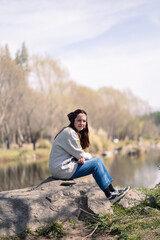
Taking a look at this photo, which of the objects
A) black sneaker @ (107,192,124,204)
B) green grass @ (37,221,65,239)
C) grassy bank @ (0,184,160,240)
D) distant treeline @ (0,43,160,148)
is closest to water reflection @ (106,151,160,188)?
black sneaker @ (107,192,124,204)

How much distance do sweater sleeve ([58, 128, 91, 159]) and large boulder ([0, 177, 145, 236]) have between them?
18.7 inches

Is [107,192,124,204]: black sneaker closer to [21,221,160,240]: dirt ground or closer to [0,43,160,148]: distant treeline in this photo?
[21,221,160,240]: dirt ground

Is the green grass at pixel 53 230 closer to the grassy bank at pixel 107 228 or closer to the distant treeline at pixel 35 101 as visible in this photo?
the grassy bank at pixel 107 228

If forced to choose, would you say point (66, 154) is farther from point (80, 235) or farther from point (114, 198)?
point (80, 235)

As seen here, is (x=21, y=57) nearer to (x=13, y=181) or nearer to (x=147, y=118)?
(x=147, y=118)

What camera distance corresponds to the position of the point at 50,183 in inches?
180

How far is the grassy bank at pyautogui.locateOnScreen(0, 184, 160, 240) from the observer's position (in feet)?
12.2

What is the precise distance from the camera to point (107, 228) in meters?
3.91

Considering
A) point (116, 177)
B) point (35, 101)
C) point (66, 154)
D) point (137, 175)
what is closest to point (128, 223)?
point (66, 154)

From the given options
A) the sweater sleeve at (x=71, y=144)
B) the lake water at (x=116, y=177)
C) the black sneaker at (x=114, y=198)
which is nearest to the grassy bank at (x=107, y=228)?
the black sneaker at (x=114, y=198)

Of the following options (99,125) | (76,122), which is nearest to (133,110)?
(99,125)

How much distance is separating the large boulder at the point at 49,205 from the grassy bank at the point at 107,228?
10 centimetres

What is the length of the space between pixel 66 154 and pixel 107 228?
123 cm

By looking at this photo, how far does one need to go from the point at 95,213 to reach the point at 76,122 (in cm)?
141
